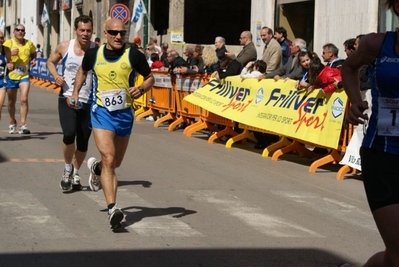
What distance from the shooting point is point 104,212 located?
8.63 m

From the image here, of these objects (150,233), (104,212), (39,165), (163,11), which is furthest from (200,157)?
(163,11)

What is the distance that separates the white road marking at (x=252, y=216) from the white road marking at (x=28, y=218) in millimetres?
1789

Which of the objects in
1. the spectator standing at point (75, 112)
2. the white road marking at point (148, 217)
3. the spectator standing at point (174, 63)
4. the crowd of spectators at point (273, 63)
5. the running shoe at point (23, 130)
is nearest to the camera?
the white road marking at point (148, 217)

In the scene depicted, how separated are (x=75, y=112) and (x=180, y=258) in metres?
3.57

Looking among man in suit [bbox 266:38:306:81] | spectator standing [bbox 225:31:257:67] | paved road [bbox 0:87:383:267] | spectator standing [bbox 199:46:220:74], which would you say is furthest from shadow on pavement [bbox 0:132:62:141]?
man in suit [bbox 266:38:306:81]

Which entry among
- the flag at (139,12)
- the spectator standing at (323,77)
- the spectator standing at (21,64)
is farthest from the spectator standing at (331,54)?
the flag at (139,12)

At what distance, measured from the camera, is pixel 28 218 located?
819cm

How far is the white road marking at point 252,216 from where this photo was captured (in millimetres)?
7936

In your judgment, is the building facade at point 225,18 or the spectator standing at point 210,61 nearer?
the spectator standing at point 210,61

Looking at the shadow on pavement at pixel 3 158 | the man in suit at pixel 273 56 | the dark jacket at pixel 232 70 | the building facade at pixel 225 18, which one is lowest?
the shadow on pavement at pixel 3 158

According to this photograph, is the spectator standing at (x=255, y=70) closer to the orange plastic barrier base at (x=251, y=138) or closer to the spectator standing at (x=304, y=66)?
the orange plastic barrier base at (x=251, y=138)

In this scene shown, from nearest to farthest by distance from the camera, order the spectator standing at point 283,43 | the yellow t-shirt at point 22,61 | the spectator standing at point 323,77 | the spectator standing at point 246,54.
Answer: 1. the spectator standing at point 323,77
2. the yellow t-shirt at point 22,61
3. the spectator standing at point 246,54
4. the spectator standing at point 283,43

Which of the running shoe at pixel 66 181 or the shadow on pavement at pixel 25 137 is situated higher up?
the running shoe at pixel 66 181

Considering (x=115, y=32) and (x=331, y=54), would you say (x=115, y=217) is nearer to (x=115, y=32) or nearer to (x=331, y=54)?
(x=115, y=32)
